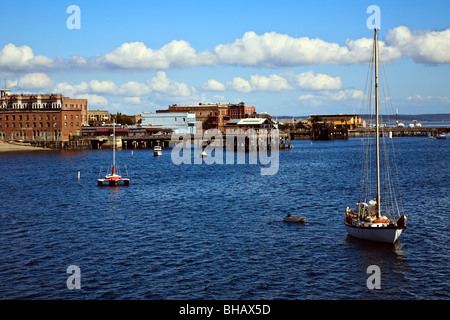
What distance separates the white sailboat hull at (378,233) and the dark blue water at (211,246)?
2.31 ft

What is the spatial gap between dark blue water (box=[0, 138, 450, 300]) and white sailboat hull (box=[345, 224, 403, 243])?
27.8 inches

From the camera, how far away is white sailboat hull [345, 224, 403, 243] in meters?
41.8

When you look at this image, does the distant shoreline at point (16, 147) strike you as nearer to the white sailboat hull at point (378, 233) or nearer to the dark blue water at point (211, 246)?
the dark blue water at point (211, 246)

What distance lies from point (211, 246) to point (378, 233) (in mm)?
13886

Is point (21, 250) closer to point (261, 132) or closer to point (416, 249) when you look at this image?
→ point (416, 249)

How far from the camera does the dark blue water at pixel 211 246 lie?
3303cm

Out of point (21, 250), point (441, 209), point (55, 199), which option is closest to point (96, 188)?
point (55, 199)

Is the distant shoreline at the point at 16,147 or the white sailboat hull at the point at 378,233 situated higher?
the distant shoreline at the point at 16,147

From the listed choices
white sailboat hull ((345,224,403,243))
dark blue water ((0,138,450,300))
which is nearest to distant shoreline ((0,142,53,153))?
dark blue water ((0,138,450,300))

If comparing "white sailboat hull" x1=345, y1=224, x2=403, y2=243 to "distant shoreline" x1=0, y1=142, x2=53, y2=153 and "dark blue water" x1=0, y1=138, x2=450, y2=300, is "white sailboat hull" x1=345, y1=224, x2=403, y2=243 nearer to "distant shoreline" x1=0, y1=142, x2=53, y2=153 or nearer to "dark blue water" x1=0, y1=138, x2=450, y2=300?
"dark blue water" x1=0, y1=138, x2=450, y2=300

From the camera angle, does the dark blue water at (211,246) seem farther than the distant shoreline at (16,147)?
No

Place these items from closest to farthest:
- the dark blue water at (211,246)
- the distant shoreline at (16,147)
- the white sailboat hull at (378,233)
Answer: the dark blue water at (211,246)
the white sailboat hull at (378,233)
the distant shoreline at (16,147)

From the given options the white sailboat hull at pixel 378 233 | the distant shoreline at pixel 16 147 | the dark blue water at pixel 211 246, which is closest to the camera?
the dark blue water at pixel 211 246

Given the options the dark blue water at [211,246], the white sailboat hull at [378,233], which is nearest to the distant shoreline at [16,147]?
the dark blue water at [211,246]
